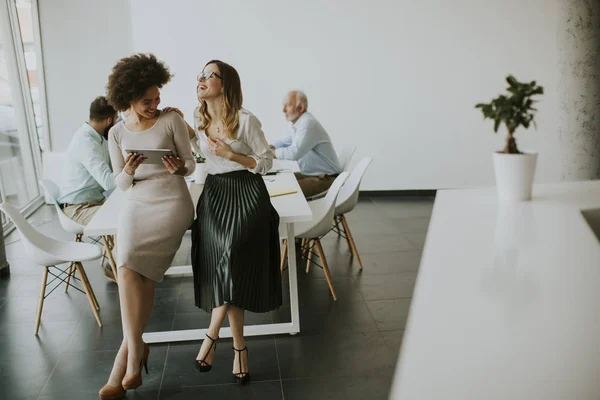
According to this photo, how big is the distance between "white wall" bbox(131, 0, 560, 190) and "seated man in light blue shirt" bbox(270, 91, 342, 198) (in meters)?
1.89

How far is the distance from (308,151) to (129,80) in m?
2.70

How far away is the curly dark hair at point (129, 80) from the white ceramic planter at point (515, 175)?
5.89 ft

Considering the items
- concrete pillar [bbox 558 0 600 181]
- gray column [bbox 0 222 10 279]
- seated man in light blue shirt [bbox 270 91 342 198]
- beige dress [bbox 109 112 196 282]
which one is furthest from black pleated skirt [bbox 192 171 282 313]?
concrete pillar [bbox 558 0 600 181]

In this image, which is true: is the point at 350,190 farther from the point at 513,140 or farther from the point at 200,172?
the point at 513,140

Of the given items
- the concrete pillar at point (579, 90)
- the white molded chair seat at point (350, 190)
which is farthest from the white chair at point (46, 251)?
the concrete pillar at point (579, 90)

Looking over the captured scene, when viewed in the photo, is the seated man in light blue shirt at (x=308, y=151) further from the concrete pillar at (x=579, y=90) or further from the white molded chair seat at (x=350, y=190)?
the concrete pillar at (x=579, y=90)

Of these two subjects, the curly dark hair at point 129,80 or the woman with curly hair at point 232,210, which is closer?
the curly dark hair at point 129,80

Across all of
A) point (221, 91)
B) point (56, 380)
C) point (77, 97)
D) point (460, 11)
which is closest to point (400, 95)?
point (460, 11)

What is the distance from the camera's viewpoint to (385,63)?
24.8 ft

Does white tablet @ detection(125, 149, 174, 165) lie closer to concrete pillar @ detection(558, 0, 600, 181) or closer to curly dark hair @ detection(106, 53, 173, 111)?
curly dark hair @ detection(106, 53, 173, 111)

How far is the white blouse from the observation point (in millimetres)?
A: 3354

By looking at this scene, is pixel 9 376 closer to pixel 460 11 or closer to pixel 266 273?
pixel 266 273

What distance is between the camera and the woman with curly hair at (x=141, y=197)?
3.22 metres

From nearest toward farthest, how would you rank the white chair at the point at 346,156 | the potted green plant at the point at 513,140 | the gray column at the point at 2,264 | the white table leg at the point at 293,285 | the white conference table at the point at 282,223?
the potted green plant at the point at 513,140 < the white conference table at the point at 282,223 < the white table leg at the point at 293,285 < the gray column at the point at 2,264 < the white chair at the point at 346,156
